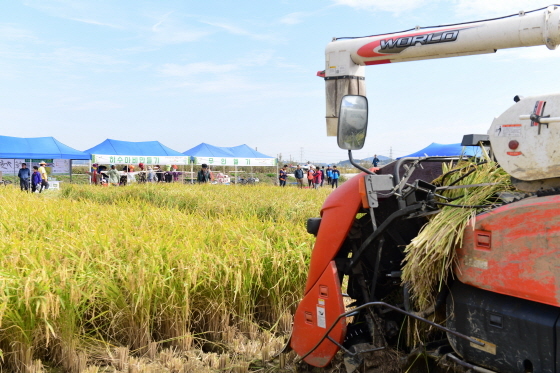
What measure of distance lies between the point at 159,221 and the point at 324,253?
406 cm

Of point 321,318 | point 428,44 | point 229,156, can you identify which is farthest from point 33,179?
point 321,318

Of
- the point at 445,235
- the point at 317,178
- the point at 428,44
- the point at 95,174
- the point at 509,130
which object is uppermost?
the point at 428,44

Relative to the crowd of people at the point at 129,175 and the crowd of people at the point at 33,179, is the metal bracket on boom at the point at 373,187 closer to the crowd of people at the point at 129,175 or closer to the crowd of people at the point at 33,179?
the crowd of people at the point at 129,175

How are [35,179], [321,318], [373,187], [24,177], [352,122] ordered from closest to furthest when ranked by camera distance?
[352,122] < [373,187] < [321,318] < [35,179] < [24,177]

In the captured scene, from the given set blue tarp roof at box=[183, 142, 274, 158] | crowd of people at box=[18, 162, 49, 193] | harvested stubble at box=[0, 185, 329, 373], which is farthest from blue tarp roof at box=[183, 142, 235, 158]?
harvested stubble at box=[0, 185, 329, 373]

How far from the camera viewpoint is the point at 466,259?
92.0 inches

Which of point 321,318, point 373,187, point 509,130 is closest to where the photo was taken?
point 509,130

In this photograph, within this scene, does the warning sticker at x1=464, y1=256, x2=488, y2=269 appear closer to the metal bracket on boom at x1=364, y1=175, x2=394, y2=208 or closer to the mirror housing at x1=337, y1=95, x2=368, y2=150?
the metal bracket on boom at x1=364, y1=175, x2=394, y2=208

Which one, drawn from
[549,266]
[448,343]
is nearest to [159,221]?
[448,343]

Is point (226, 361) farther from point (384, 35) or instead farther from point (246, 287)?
point (384, 35)

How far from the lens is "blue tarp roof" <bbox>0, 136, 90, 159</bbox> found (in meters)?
21.6

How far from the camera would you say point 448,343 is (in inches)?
105

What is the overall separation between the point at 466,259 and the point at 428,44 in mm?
2595

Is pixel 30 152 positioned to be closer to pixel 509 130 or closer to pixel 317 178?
pixel 317 178
